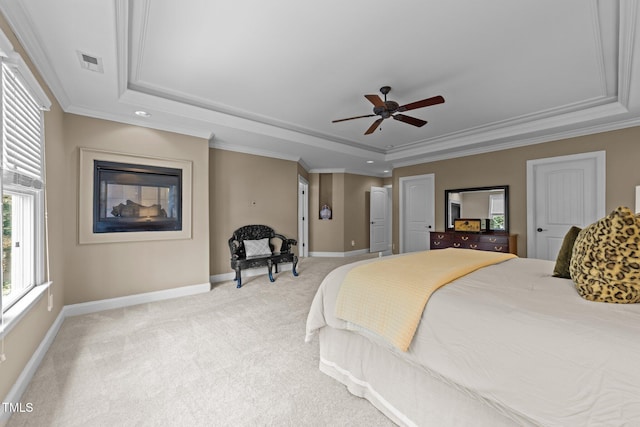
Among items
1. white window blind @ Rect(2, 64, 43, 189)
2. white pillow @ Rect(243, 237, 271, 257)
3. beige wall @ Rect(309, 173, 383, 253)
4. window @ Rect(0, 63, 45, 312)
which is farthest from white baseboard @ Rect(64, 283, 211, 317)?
beige wall @ Rect(309, 173, 383, 253)

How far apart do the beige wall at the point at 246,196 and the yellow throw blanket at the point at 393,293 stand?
3.32 meters

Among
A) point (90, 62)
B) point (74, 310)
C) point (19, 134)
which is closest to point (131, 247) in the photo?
point (74, 310)

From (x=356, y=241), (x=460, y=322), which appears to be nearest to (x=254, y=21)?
(x=460, y=322)

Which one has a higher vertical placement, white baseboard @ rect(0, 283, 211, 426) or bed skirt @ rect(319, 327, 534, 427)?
bed skirt @ rect(319, 327, 534, 427)

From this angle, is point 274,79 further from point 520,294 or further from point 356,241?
point 356,241

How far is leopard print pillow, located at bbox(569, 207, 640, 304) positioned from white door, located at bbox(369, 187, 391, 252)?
6.38 meters

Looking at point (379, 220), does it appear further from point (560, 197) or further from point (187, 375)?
point (187, 375)

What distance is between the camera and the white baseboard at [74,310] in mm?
1682

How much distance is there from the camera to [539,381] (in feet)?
3.20

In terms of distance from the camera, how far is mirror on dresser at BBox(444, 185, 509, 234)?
477 centimetres

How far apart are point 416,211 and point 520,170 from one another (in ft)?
6.75

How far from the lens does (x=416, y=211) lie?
6.10 meters

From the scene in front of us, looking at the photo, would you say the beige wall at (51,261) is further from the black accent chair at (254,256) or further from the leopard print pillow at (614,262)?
the leopard print pillow at (614,262)

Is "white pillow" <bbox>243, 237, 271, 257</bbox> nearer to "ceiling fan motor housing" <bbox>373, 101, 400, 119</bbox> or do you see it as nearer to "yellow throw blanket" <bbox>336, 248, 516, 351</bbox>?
"ceiling fan motor housing" <bbox>373, 101, 400, 119</bbox>
